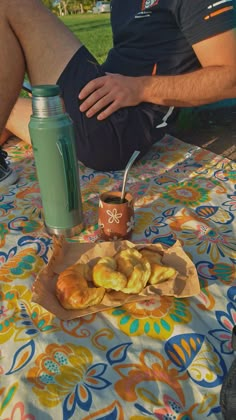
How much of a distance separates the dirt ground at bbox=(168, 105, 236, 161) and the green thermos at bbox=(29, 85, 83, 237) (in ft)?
3.61

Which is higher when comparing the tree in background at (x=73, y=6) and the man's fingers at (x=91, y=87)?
the man's fingers at (x=91, y=87)

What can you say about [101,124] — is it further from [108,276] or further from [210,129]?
[210,129]

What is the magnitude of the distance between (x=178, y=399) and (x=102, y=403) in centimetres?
14

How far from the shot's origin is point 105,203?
98cm

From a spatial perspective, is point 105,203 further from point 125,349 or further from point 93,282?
point 125,349

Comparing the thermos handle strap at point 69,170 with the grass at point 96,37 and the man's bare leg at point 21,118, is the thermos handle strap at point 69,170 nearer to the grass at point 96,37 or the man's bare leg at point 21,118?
the man's bare leg at point 21,118

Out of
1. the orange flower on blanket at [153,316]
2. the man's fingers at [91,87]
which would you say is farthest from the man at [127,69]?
the orange flower on blanket at [153,316]

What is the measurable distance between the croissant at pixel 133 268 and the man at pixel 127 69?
2.16ft

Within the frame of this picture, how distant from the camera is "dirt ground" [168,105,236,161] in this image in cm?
199

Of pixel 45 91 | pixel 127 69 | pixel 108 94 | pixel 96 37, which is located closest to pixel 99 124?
pixel 108 94

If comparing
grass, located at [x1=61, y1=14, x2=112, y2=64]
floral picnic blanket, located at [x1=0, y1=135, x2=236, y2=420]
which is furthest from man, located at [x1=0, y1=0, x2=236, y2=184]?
grass, located at [x1=61, y1=14, x2=112, y2=64]

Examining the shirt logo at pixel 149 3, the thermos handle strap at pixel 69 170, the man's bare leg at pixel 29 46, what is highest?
the shirt logo at pixel 149 3

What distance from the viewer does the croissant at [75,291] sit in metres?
0.79

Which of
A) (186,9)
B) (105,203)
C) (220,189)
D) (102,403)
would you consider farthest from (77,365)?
(186,9)
